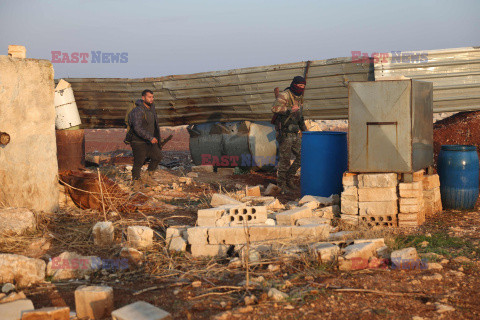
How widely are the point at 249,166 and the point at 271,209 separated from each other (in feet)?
16.8

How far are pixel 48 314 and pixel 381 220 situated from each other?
4.32 meters

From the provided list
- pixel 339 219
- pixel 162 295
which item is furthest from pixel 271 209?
pixel 162 295

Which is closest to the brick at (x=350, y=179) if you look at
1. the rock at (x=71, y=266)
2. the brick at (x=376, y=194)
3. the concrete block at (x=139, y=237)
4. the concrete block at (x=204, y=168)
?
the brick at (x=376, y=194)

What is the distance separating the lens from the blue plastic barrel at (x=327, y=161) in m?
7.23

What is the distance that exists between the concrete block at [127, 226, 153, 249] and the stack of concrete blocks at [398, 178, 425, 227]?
3.17m

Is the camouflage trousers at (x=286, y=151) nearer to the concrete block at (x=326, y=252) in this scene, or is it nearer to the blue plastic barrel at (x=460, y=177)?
the blue plastic barrel at (x=460, y=177)

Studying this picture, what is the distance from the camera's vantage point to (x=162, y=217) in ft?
22.6

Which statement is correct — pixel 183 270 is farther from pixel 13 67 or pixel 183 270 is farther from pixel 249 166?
pixel 249 166

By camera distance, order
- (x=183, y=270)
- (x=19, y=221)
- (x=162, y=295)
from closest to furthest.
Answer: (x=162, y=295)
(x=183, y=270)
(x=19, y=221)

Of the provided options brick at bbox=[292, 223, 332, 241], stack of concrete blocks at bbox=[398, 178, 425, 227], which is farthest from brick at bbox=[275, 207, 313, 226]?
stack of concrete blocks at bbox=[398, 178, 425, 227]

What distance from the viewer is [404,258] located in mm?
4617

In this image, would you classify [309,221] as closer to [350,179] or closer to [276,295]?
[350,179]

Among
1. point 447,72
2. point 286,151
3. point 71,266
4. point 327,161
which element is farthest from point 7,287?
point 447,72

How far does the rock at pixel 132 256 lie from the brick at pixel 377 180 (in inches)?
117
